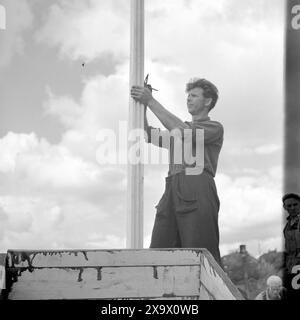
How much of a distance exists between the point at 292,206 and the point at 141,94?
67 centimetres

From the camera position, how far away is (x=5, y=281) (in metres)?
1.71

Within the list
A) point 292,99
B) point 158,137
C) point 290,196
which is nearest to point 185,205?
point 158,137

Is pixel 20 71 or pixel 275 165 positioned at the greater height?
pixel 20 71

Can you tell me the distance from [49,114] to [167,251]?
0.78 meters

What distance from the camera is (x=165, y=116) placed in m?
2.27

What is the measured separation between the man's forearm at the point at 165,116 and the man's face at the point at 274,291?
0.66 meters

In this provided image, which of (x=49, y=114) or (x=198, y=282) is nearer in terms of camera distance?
(x=198, y=282)

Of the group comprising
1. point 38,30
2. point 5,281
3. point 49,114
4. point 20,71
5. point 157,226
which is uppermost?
point 38,30

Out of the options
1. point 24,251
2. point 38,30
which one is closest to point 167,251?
point 24,251

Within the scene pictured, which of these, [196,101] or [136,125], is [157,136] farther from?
[196,101]

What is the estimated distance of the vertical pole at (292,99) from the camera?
7.02 feet

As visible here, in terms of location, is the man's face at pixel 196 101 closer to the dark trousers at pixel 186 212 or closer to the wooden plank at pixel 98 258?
the dark trousers at pixel 186 212

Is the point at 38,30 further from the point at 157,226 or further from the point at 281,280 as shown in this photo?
the point at 281,280

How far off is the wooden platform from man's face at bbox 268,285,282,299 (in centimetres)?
43
